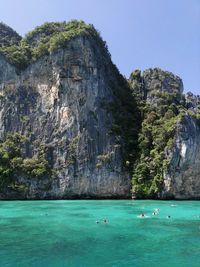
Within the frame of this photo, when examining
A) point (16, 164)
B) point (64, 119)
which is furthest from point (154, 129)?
point (16, 164)

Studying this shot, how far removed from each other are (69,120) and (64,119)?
923mm

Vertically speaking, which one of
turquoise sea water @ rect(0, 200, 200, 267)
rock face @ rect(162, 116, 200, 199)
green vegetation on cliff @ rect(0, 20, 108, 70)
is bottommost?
turquoise sea water @ rect(0, 200, 200, 267)

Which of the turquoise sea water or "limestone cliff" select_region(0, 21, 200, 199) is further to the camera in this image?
"limestone cliff" select_region(0, 21, 200, 199)

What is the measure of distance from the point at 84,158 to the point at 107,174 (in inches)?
175

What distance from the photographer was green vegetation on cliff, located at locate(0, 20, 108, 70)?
235 ft

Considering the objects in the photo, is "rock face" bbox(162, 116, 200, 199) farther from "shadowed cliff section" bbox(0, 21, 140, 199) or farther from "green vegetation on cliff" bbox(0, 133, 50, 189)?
"green vegetation on cliff" bbox(0, 133, 50, 189)

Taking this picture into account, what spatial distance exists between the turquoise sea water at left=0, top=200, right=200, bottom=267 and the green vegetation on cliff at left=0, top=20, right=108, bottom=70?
139ft

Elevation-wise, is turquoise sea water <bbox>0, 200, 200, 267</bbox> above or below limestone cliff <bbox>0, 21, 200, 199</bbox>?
below

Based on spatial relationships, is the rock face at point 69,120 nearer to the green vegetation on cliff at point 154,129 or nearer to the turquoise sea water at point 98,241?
the green vegetation on cliff at point 154,129

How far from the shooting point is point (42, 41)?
245 ft

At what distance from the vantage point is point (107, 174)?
6172cm

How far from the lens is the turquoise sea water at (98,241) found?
18.5 metres

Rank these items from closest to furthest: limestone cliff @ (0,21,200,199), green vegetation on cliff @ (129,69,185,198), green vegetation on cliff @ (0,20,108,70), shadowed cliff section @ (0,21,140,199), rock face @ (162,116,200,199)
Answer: rock face @ (162,116,200,199), green vegetation on cliff @ (129,69,185,198), limestone cliff @ (0,21,200,199), shadowed cliff section @ (0,21,140,199), green vegetation on cliff @ (0,20,108,70)

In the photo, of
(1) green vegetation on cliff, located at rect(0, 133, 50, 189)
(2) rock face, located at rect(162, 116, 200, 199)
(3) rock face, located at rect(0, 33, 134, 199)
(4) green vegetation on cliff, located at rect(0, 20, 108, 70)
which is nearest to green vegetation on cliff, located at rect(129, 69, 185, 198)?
(2) rock face, located at rect(162, 116, 200, 199)
